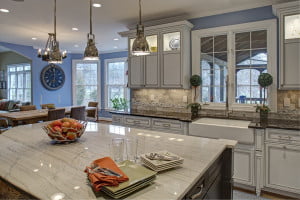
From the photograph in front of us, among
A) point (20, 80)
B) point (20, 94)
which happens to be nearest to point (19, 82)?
point (20, 80)

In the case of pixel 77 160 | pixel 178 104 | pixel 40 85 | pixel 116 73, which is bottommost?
pixel 77 160

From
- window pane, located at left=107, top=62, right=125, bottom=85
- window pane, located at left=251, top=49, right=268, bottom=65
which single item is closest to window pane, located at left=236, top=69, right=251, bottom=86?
window pane, located at left=251, top=49, right=268, bottom=65

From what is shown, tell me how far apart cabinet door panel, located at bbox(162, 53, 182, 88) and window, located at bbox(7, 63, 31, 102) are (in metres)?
6.65

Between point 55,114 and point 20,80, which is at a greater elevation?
point 20,80

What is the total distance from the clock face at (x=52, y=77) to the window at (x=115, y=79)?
1.68 meters

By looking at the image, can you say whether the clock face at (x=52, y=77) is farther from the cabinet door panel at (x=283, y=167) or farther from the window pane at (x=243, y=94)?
the cabinet door panel at (x=283, y=167)

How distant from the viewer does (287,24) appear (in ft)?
9.48

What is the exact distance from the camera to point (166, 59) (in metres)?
3.78

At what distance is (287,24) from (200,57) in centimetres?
134

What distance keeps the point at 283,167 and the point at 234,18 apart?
2.32m

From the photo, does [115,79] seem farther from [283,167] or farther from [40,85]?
[283,167]

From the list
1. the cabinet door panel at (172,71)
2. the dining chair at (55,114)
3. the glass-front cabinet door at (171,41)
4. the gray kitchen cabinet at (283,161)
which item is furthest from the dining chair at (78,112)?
the gray kitchen cabinet at (283,161)

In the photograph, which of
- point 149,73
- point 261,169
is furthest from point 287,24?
point 149,73

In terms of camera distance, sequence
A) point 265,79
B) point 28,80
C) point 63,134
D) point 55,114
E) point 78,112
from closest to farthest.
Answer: point 63,134 → point 265,79 → point 55,114 → point 78,112 → point 28,80
